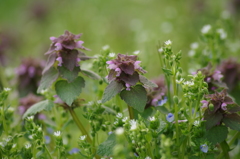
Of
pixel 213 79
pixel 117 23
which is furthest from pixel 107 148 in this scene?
pixel 117 23

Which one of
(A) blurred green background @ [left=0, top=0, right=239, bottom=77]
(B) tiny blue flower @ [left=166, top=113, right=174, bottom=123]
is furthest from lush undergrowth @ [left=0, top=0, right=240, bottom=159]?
(A) blurred green background @ [left=0, top=0, right=239, bottom=77]

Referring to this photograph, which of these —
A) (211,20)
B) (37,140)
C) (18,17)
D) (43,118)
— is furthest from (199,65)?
(18,17)

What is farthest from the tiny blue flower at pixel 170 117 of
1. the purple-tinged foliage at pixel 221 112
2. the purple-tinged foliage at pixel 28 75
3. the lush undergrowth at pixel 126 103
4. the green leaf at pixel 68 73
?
the purple-tinged foliage at pixel 28 75

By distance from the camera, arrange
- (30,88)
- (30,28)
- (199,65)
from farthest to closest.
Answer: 1. (30,28)
2. (30,88)
3. (199,65)

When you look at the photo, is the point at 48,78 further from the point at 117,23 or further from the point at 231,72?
the point at 117,23

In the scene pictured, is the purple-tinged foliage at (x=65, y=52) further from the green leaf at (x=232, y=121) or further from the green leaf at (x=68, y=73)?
the green leaf at (x=232, y=121)

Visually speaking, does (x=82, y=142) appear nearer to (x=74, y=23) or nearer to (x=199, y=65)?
(x=199, y=65)

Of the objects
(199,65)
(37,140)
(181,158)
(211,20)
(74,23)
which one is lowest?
(181,158)
